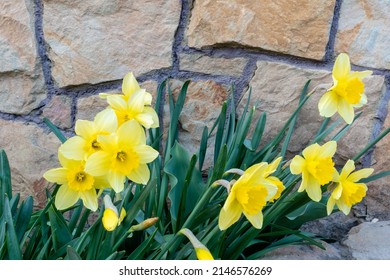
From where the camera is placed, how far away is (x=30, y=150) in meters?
1.96

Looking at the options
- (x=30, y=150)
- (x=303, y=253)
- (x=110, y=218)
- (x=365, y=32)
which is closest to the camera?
(x=110, y=218)

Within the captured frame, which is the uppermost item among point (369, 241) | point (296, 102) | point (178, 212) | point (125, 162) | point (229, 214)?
point (125, 162)

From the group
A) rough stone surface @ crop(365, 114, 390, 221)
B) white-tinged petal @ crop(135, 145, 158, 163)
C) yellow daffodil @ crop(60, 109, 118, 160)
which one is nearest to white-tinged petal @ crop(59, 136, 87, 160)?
yellow daffodil @ crop(60, 109, 118, 160)

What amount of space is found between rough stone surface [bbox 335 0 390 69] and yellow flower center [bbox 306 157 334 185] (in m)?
0.69

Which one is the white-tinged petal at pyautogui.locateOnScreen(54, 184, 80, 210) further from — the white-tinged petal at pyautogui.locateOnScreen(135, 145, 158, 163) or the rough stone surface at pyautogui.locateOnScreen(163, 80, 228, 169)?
the rough stone surface at pyautogui.locateOnScreen(163, 80, 228, 169)

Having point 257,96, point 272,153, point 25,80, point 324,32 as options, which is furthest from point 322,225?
point 25,80

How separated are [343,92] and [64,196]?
2.38ft

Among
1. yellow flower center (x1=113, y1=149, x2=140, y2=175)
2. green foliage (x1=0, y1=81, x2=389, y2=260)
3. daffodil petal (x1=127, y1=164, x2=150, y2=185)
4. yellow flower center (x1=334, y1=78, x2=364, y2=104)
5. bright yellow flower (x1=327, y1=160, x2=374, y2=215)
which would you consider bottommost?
green foliage (x1=0, y1=81, x2=389, y2=260)

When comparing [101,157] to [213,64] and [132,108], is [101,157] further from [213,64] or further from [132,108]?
[213,64]

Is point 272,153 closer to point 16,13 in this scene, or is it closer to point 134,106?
point 134,106

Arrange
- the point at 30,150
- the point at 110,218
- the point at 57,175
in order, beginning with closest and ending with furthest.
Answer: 1. the point at 110,218
2. the point at 57,175
3. the point at 30,150

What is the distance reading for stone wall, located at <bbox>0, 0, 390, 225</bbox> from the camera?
6.04 feet

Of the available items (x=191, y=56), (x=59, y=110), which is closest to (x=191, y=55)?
(x=191, y=56)
